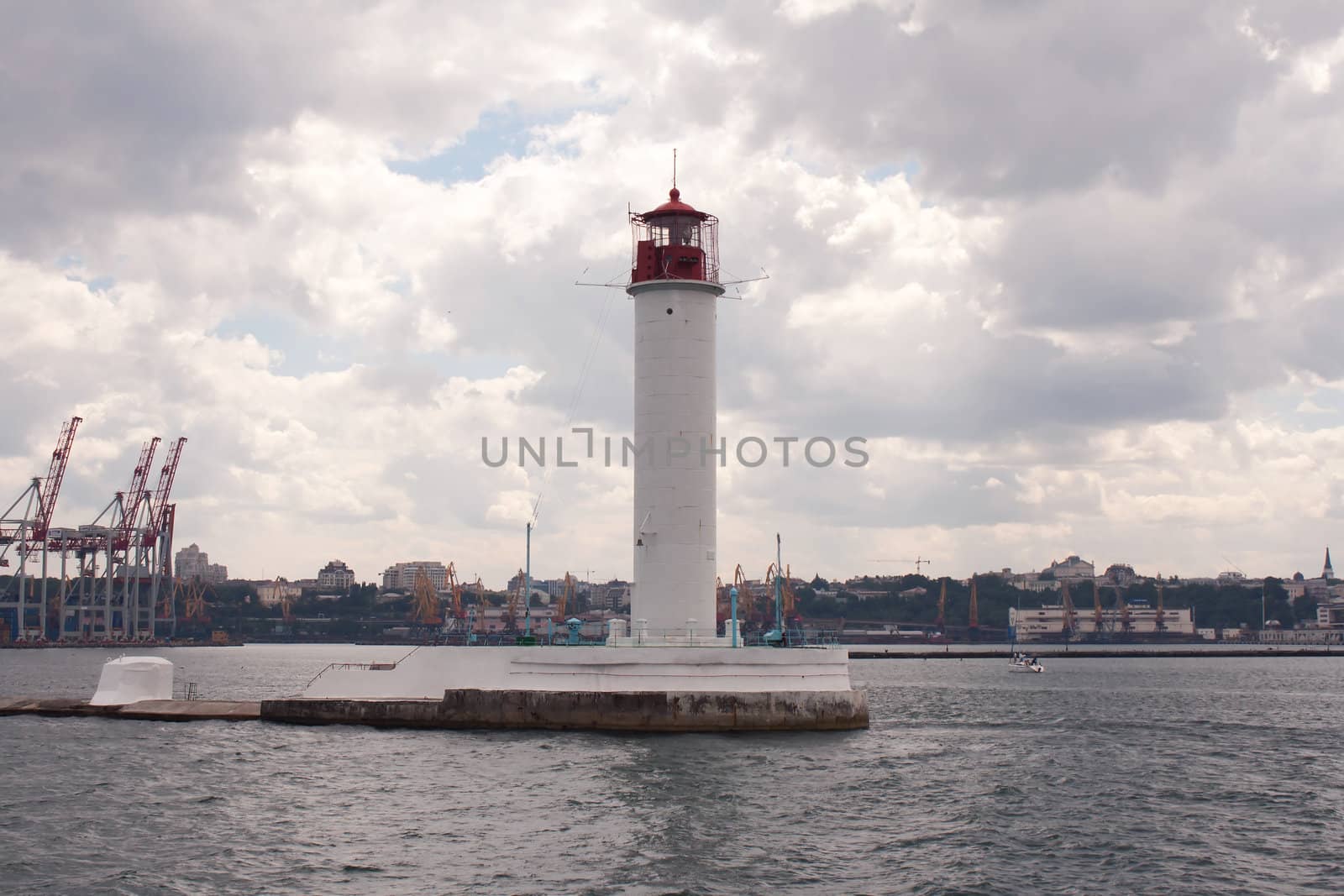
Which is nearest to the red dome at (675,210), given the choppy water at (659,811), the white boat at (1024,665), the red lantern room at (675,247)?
the red lantern room at (675,247)

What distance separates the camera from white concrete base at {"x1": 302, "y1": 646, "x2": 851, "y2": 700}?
34375 millimetres

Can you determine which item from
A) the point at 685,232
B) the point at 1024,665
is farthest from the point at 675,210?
the point at 1024,665

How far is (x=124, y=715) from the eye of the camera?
1566 inches

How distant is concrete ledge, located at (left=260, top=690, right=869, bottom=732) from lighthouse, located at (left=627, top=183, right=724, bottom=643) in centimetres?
342

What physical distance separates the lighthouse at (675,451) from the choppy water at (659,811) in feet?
17.4

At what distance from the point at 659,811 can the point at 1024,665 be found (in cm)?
9748

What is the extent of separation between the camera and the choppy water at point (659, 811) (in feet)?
68.1

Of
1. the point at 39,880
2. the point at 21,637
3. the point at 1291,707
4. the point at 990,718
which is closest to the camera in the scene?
the point at 39,880

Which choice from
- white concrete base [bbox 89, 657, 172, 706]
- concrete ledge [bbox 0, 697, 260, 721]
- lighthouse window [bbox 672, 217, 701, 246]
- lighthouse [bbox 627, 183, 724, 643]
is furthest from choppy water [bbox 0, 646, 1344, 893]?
lighthouse window [bbox 672, 217, 701, 246]

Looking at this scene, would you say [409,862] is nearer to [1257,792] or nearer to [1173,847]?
[1173,847]

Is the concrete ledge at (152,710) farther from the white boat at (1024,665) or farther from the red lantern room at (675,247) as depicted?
the white boat at (1024,665)

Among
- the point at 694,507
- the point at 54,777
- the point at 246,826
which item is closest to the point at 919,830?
the point at 246,826

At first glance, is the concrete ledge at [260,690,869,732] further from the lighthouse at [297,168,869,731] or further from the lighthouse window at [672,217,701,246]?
the lighthouse window at [672,217,701,246]

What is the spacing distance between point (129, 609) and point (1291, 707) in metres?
165
